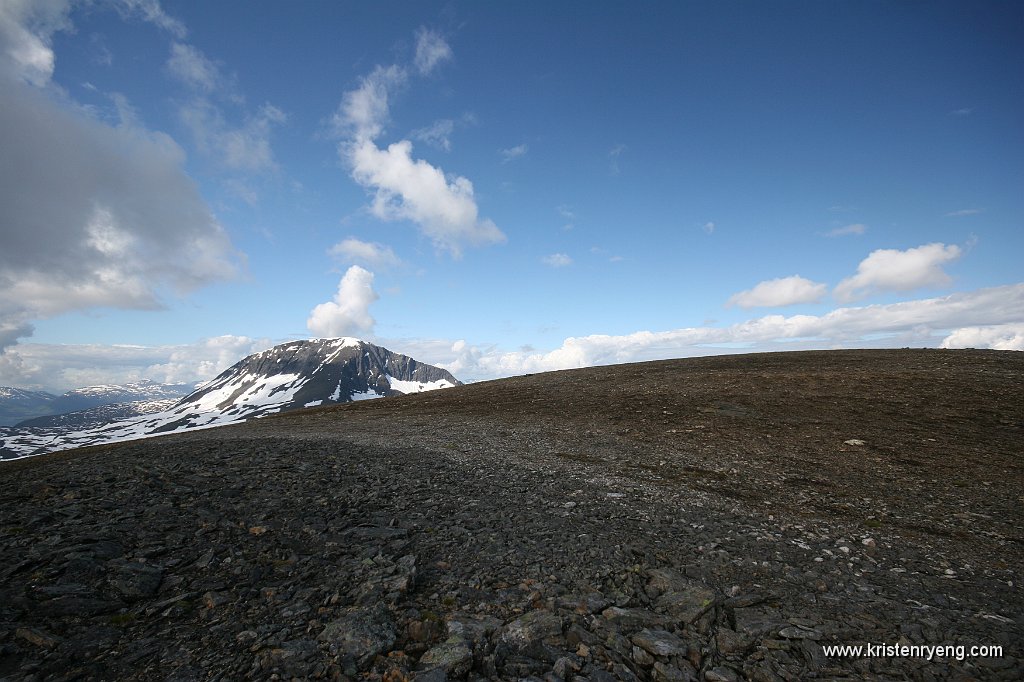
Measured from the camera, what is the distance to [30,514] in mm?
10000

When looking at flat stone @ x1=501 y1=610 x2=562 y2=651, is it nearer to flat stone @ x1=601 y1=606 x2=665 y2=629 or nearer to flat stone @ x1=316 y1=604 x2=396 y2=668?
flat stone @ x1=601 y1=606 x2=665 y2=629

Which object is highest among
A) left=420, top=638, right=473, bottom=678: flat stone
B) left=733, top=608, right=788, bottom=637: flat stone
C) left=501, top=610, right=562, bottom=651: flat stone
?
left=420, top=638, right=473, bottom=678: flat stone

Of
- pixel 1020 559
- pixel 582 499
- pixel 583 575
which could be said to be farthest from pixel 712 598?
pixel 1020 559

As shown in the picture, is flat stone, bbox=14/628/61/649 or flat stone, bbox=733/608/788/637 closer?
flat stone, bbox=14/628/61/649

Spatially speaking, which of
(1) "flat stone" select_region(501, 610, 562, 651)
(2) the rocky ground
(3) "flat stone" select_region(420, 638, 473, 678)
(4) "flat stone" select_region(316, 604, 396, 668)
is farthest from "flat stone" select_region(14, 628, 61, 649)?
(1) "flat stone" select_region(501, 610, 562, 651)

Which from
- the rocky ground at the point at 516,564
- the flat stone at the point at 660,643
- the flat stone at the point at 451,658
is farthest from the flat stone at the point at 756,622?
the flat stone at the point at 451,658

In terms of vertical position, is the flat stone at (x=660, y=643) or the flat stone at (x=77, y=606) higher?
the flat stone at (x=77, y=606)

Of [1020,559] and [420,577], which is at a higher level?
[420,577]

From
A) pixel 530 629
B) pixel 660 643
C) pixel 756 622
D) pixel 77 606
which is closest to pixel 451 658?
pixel 530 629

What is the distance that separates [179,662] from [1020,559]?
1521cm

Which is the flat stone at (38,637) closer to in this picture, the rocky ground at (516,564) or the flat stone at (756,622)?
the rocky ground at (516,564)

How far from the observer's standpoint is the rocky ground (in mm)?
5664

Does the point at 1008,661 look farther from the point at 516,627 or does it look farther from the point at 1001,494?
the point at 1001,494

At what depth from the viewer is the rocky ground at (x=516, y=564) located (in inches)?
223
